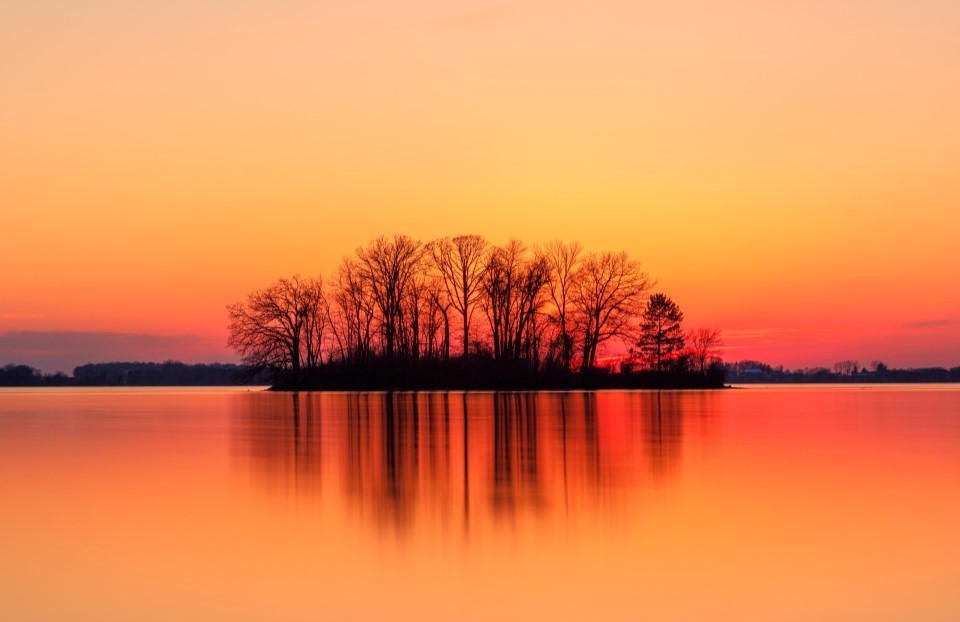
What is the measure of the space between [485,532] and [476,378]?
7640 centimetres

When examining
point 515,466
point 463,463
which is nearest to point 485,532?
point 515,466

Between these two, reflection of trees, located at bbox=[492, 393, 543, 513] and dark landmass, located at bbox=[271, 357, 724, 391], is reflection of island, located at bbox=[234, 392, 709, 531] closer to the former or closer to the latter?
reflection of trees, located at bbox=[492, 393, 543, 513]

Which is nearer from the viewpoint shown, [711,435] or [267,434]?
[711,435]

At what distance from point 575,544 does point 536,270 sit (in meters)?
77.9

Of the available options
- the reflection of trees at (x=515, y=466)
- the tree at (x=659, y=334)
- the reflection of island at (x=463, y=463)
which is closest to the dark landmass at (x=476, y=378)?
the tree at (x=659, y=334)

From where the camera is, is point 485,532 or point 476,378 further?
point 476,378

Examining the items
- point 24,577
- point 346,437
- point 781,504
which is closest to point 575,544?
point 781,504

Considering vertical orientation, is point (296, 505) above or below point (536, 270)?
below

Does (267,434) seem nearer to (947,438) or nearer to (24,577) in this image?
(947,438)

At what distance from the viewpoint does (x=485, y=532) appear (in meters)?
12.5

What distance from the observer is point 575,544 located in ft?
38.3

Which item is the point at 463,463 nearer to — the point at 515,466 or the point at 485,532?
the point at 515,466

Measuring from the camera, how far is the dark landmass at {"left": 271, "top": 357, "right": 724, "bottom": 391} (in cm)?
8712

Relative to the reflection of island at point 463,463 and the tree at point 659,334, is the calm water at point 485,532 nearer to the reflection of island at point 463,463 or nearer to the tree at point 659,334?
the reflection of island at point 463,463
